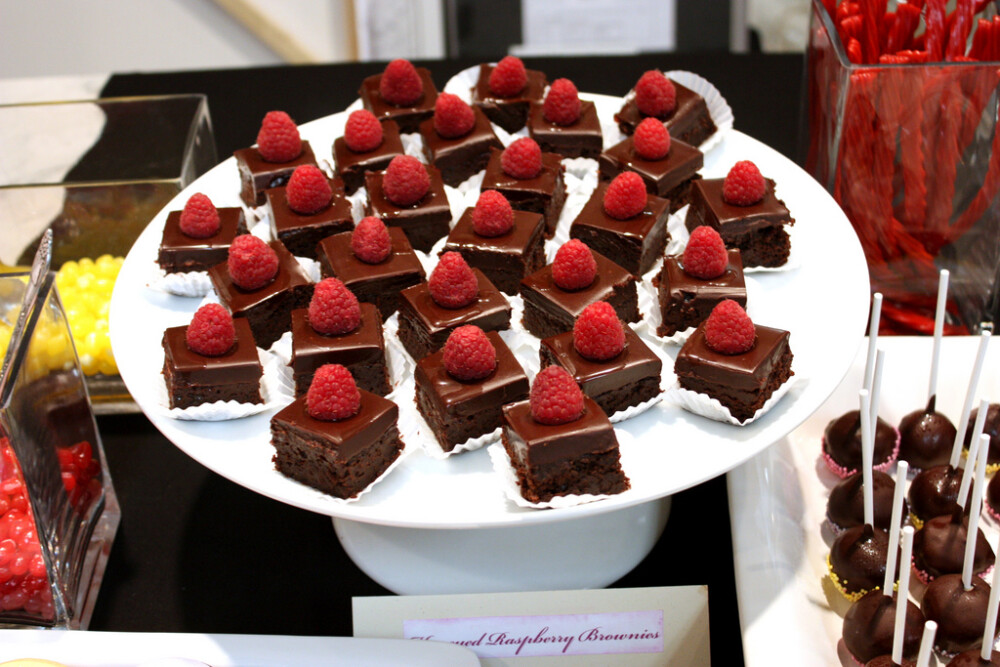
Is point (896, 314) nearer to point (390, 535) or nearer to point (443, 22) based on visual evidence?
point (390, 535)

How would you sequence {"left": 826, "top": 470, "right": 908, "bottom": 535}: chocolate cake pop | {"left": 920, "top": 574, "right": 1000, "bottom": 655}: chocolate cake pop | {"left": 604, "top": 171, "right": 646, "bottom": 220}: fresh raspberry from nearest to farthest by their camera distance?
{"left": 920, "top": 574, "right": 1000, "bottom": 655}: chocolate cake pop
{"left": 826, "top": 470, "right": 908, "bottom": 535}: chocolate cake pop
{"left": 604, "top": 171, "right": 646, "bottom": 220}: fresh raspberry

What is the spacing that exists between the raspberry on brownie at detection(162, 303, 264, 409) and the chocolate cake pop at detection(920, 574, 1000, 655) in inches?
50.8

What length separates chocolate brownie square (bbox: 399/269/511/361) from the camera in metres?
2.02

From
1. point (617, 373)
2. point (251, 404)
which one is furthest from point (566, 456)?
point (251, 404)

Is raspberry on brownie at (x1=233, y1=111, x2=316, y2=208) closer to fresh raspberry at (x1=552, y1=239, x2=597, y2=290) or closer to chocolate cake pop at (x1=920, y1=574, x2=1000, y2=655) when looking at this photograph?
fresh raspberry at (x1=552, y1=239, x2=597, y2=290)

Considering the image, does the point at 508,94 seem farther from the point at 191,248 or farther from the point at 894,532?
the point at 894,532

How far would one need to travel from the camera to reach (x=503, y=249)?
2.23m

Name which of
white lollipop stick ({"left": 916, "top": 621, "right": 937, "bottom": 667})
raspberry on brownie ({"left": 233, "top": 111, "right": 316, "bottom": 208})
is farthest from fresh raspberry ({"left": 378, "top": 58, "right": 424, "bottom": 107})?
white lollipop stick ({"left": 916, "top": 621, "right": 937, "bottom": 667})

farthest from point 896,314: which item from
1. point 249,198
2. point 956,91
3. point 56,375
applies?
point 56,375

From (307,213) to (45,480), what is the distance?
81 centimetres

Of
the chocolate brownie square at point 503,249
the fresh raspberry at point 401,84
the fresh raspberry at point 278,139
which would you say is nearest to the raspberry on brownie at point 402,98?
the fresh raspberry at point 401,84

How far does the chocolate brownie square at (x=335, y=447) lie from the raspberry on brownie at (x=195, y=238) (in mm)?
577

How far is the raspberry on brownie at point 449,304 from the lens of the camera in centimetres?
202

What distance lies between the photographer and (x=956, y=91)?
93.1 inches
